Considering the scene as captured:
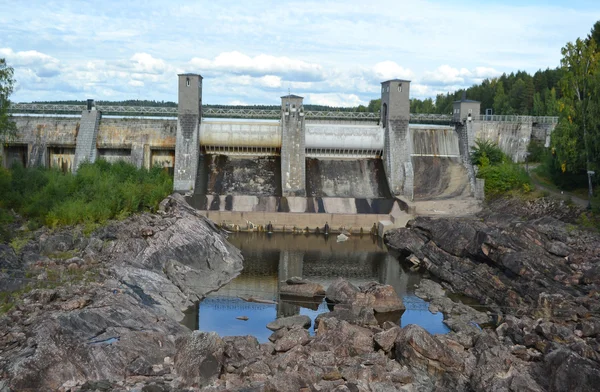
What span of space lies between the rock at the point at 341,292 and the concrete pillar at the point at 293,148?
15.8 metres

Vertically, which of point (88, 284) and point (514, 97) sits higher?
point (514, 97)

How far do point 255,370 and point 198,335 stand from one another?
7.08ft

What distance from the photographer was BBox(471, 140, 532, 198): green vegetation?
139ft

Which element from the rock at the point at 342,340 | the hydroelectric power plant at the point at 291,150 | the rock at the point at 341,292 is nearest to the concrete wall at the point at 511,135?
the hydroelectric power plant at the point at 291,150

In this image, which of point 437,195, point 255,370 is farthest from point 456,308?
point 437,195

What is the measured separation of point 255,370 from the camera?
1883 centimetres

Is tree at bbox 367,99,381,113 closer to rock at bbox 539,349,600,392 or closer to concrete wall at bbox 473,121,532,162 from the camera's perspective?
concrete wall at bbox 473,121,532,162

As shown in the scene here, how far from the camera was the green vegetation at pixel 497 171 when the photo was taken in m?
42.4

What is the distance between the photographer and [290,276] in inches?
1266

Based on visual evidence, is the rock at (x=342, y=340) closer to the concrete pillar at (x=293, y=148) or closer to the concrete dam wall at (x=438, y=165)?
the concrete pillar at (x=293, y=148)

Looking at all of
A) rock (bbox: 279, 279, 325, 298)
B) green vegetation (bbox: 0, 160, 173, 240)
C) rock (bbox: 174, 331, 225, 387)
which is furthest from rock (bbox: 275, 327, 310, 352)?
green vegetation (bbox: 0, 160, 173, 240)

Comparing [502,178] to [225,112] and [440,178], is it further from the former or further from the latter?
[225,112]

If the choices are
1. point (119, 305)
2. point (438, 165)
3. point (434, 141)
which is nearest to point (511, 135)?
point (434, 141)

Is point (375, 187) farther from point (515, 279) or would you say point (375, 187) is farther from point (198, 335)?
point (198, 335)
